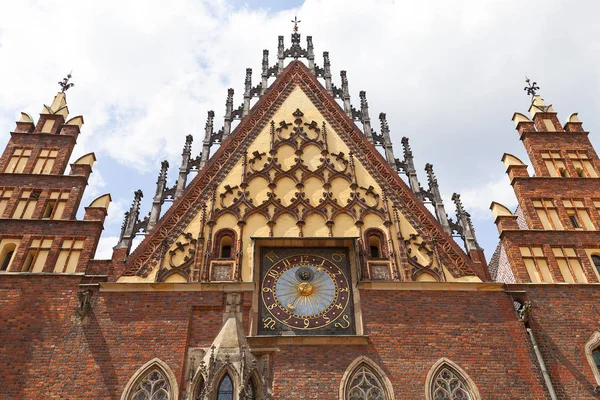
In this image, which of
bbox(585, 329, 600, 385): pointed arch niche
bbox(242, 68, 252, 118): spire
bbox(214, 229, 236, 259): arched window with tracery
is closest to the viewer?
bbox(585, 329, 600, 385): pointed arch niche

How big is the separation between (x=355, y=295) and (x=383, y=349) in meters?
1.17

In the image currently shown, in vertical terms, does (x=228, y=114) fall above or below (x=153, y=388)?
above

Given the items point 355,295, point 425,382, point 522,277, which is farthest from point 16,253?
point 522,277

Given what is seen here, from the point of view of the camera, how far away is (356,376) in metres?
9.16

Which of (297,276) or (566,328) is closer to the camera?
(566,328)

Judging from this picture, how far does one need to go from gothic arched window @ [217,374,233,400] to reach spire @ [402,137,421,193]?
639cm

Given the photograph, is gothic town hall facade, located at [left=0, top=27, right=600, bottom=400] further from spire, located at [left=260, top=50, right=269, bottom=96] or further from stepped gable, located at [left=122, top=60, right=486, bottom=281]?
spire, located at [left=260, top=50, right=269, bottom=96]

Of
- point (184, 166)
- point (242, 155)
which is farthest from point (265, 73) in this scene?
point (184, 166)

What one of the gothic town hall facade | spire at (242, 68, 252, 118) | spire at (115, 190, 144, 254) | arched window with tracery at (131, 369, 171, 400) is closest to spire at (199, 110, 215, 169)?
the gothic town hall facade

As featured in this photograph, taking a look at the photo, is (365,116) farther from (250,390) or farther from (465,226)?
(250,390)

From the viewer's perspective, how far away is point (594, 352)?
31.3ft

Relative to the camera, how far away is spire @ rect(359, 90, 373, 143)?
43.3ft

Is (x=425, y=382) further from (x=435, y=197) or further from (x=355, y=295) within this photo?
(x=435, y=197)

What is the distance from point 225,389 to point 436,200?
6559mm
